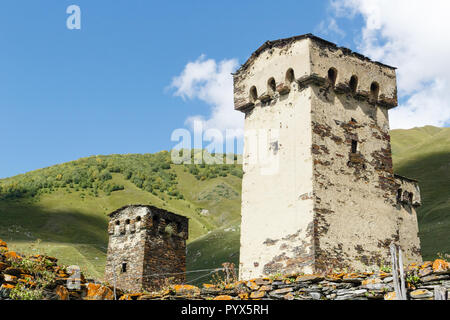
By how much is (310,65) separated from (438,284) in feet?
24.7

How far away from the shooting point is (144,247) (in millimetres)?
23359

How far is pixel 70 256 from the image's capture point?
39.8 meters

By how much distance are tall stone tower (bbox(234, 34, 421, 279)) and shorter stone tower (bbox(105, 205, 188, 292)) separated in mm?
9344

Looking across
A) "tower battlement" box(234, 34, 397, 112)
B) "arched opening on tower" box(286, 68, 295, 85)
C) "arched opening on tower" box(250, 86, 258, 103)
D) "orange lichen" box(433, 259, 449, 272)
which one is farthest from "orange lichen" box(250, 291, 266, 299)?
"arched opening on tower" box(250, 86, 258, 103)

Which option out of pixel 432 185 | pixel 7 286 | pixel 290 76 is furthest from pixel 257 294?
pixel 432 185

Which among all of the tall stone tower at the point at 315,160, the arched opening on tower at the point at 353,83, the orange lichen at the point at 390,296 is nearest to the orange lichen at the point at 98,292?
the tall stone tower at the point at 315,160

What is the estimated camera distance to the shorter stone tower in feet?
76.0

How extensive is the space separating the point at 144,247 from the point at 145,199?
2335 inches

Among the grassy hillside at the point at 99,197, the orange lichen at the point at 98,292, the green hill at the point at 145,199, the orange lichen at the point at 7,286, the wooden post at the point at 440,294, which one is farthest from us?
the grassy hillside at the point at 99,197

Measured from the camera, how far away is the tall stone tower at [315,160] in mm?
13570

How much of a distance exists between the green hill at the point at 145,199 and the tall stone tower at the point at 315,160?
68.6 feet

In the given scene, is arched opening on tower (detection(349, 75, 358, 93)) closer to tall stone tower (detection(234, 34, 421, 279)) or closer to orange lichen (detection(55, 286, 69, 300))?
tall stone tower (detection(234, 34, 421, 279))

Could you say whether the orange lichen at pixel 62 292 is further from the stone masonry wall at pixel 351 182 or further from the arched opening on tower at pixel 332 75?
the arched opening on tower at pixel 332 75
